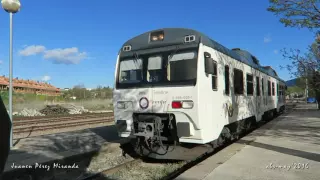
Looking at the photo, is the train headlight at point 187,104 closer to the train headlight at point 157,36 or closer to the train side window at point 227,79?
the train headlight at point 157,36

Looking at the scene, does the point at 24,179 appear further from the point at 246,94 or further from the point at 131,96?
the point at 246,94

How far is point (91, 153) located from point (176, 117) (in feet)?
10.3

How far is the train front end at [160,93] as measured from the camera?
6.87 m

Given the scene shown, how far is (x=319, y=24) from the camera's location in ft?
29.8

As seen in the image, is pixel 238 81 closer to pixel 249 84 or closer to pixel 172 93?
pixel 249 84

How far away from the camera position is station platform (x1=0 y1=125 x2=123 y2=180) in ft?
22.0

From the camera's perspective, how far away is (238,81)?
9.53 m

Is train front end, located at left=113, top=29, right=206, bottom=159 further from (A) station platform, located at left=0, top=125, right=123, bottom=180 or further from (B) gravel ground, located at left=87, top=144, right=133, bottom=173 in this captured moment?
(A) station platform, located at left=0, top=125, right=123, bottom=180

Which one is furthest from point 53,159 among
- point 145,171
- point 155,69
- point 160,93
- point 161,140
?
point 155,69

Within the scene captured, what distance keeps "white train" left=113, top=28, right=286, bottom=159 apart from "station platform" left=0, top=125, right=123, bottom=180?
1487 millimetres

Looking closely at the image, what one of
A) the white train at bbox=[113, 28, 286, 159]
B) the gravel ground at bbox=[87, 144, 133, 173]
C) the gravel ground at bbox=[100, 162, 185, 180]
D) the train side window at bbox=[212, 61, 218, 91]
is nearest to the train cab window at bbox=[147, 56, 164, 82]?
the white train at bbox=[113, 28, 286, 159]

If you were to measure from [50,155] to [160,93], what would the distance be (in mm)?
3480

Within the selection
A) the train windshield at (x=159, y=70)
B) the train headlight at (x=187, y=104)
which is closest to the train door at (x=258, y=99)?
the train windshield at (x=159, y=70)

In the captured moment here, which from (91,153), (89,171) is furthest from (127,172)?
(91,153)
